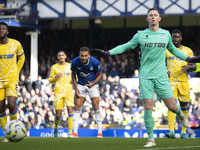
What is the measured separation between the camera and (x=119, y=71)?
79.7ft

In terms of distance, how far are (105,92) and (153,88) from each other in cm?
1228

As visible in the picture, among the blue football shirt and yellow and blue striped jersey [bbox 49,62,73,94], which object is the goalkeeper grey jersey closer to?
the blue football shirt

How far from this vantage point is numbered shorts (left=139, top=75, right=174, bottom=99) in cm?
883

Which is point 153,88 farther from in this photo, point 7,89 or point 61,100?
point 61,100

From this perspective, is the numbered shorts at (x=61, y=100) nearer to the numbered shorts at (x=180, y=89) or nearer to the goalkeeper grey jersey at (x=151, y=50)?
the numbered shorts at (x=180, y=89)

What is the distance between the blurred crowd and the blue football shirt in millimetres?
4692

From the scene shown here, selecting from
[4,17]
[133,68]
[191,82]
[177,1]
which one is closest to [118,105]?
[191,82]

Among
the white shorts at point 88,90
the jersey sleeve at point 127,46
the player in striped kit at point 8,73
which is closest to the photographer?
the jersey sleeve at point 127,46

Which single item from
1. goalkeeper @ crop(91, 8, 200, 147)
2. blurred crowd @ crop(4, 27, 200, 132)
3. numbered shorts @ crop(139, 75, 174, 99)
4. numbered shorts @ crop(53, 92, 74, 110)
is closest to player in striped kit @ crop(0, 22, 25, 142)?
goalkeeper @ crop(91, 8, 200, 147)

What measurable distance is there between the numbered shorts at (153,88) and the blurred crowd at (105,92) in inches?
348

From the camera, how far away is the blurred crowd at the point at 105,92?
63.4ft

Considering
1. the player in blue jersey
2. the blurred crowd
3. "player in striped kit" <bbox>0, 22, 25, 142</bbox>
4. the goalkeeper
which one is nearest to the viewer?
the goalkeeper

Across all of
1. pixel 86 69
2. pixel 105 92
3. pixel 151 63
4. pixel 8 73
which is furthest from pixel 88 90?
pixel 105 92

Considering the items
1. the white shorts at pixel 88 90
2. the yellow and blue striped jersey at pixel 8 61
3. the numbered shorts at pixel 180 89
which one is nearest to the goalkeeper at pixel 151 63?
the yellow and blue striped jersey at pixel 8 61
